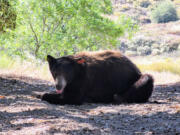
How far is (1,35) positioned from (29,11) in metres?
3.58

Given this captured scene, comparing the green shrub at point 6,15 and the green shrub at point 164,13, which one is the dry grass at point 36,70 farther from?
the green shrub at point 164,13

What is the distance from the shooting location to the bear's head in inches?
289

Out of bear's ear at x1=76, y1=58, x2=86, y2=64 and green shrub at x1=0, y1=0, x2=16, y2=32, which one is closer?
A: bear's ear at x1=76, y1=58, x2=86, y2=64

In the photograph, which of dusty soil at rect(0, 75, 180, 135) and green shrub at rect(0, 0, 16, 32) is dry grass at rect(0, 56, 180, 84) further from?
dusty soil at rect(0, 75, 180, 135)

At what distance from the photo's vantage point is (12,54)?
55.4 feet

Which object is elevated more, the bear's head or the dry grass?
the bear's head

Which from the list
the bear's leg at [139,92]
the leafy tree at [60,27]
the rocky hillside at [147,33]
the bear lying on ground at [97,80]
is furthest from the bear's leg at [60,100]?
the rocky hillside at [147,33]

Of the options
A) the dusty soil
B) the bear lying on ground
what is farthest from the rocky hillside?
the dusty soil

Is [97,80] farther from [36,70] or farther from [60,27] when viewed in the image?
[60,27]

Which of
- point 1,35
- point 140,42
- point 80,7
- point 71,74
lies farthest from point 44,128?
point 140,42

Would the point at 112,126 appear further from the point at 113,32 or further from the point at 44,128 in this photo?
the point at 113,32

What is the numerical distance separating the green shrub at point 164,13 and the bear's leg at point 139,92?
66.4 m

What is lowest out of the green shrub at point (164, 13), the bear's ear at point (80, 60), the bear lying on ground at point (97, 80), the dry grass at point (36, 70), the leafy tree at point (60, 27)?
the dry grass at point (36, 70)

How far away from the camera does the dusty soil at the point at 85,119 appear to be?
457 centimetres
